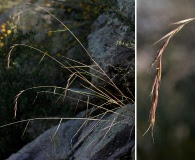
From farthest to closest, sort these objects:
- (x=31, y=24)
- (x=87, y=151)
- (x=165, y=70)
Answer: (x=31, y=24) < (x=87, y=151) < (x=165, y=70)

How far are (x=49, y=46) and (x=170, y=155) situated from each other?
4.12 meters

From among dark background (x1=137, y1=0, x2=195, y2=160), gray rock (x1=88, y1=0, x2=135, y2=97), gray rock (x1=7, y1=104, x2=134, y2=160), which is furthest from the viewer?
gray rock (x1=88, y1=0, x2=135, y2=97)

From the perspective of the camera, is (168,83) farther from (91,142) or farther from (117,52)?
(117,52)

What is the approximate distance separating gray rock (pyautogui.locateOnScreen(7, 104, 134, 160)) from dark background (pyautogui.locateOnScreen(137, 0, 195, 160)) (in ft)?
2.71

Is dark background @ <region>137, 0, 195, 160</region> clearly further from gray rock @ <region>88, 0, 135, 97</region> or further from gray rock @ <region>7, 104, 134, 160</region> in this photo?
gray rock @ <region>88, 0, 135, 97</region>

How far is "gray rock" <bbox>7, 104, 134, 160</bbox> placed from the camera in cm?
328

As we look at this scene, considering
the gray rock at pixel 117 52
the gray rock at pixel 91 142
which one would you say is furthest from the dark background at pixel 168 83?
the gray rock at pixel 117 52

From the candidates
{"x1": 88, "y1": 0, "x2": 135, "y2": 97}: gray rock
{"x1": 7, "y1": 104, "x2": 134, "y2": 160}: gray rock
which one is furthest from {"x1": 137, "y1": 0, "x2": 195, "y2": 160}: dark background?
{"x1": 88, "y1": 0, "x2": 135, "y2": 97}: gray rock

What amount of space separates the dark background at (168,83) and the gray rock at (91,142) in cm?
83

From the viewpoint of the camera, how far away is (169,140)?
6.39 feet

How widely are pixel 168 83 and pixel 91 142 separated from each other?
1.20 m

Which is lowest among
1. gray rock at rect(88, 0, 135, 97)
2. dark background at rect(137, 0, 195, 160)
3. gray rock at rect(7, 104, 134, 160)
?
gray rock at rect(7, 104, 134, 160)

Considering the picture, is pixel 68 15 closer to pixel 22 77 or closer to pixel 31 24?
pixel 31 24

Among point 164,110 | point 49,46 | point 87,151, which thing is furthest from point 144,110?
point 49,46
